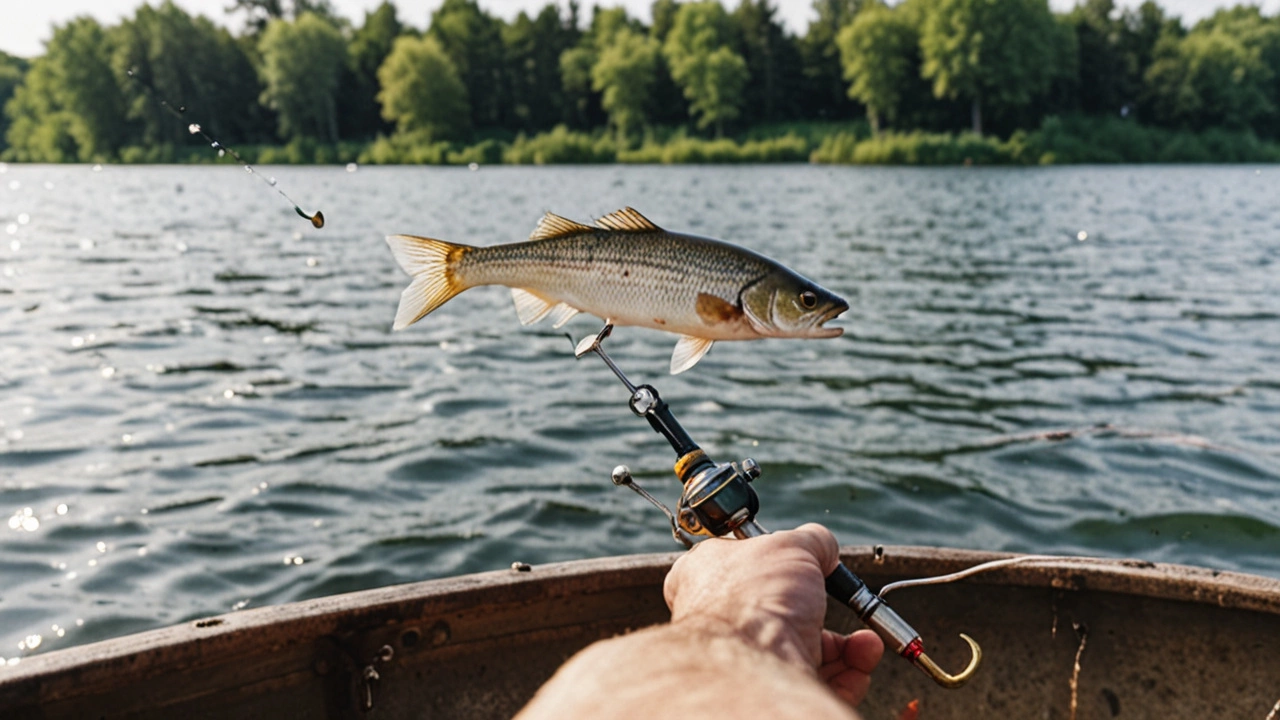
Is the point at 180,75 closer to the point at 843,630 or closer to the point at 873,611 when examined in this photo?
the point at 843,630

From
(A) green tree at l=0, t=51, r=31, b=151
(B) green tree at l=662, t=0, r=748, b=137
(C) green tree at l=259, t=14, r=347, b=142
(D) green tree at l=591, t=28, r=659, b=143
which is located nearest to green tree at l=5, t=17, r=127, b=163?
(C) green tree at l=259, t=14, r=347, b=142

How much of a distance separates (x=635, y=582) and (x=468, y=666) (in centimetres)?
83

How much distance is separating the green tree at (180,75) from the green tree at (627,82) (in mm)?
31702

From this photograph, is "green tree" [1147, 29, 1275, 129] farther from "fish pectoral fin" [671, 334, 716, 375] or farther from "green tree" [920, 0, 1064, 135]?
"fish pectoral fin" [671, 334, 716, 375]

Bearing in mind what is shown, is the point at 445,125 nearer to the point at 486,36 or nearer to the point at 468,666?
the point at 486,36

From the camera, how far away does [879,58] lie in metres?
82.9

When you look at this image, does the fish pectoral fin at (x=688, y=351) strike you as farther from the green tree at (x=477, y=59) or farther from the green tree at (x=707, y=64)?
the green tree at (x=477, y=59)

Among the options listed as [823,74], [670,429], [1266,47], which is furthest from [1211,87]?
[670,429]

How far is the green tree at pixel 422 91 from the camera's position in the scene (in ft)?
266

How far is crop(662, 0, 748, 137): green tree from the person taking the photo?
286 feet

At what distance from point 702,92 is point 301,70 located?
3378 centimetres

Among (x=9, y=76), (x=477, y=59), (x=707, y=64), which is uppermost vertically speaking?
(x=9, y=76)

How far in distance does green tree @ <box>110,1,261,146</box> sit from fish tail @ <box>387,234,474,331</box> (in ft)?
273

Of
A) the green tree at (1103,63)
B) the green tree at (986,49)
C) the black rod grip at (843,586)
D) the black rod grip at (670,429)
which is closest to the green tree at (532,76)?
the green tree at (986,49)
